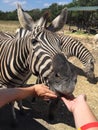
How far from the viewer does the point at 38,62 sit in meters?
5.08

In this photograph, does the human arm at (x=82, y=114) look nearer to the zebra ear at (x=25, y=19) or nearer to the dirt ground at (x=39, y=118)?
the zebra ear at (x=25, y=19)

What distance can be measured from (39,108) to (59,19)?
2.97m

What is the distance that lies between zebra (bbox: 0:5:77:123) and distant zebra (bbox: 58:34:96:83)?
380 centimetres

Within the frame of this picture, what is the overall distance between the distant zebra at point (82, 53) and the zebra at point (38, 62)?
3801 mm

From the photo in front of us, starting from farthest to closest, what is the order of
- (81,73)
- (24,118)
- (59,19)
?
1. (81,73)
2. (24,118)
3. (59,19)

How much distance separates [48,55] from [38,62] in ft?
1.07

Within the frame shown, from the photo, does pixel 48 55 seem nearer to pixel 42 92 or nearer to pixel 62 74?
pixel 62 74


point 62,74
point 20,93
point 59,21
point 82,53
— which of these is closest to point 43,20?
point 59,21

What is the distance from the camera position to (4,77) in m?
6.16

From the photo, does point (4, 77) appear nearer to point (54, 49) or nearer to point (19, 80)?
point (19, 80)

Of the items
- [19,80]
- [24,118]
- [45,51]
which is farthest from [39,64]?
[24,118]

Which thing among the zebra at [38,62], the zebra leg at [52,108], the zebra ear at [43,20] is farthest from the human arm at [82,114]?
the zebra leg at [52,108]

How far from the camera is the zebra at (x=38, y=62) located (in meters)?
4.09

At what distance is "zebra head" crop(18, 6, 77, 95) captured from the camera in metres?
4.10
